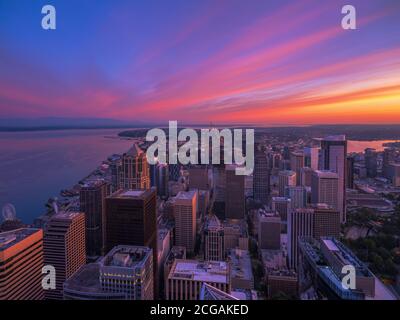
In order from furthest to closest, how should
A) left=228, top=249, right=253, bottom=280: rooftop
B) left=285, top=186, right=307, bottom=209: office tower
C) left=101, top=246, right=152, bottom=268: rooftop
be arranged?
left=285, top=186, right=307, bottom=209: office tower
left=228, top=249, right=253, bottom=280: rooftop
left=101, top=246, right=152, bottom=268: rooftop

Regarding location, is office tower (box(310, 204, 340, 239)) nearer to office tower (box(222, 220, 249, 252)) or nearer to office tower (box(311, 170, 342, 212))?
office tower (box(222, 220, 249, 252))

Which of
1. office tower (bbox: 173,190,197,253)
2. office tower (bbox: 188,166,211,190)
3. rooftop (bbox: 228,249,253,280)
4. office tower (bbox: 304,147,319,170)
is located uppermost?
office tower (bbox: 304,147,319,170)

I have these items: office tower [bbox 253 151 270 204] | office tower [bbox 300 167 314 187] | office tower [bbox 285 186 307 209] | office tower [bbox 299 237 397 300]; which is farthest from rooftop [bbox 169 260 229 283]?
office tower [bbox 300 167 314 187]

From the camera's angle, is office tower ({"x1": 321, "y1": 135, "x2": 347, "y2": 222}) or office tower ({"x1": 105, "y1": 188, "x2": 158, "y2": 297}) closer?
office tower ({"x1": 105, "y1": 188, "x2": 158, "y2": 297})

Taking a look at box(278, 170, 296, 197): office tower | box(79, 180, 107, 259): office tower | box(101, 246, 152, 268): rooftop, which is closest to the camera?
box(101, 246, 152, 268): rooftop

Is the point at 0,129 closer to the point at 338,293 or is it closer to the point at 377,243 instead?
the point at 338,293

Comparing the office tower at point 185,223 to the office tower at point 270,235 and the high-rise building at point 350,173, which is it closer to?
the office tower at point 270,235
